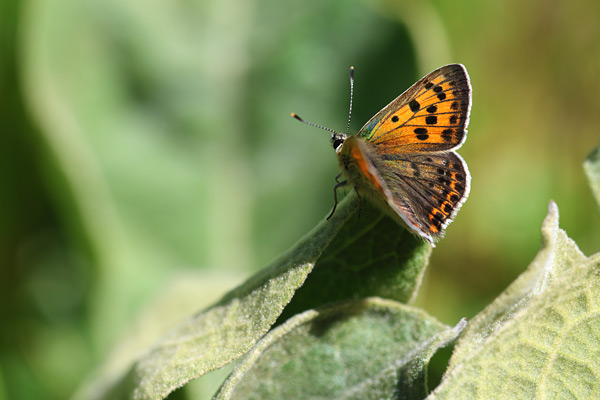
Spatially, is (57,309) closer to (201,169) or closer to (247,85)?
(201,169)

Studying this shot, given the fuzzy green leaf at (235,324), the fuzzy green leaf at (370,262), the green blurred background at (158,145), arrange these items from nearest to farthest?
the fuzzy green leaf at (235,324) → the fuzzy green leaf at (370,262) → the green blurred background at (158,145)

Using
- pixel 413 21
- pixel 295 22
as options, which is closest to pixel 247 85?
pixel 295 22

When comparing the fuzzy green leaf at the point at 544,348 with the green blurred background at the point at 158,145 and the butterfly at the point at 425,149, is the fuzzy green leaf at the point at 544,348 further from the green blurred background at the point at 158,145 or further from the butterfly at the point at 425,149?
the green blurred background at the point at 158,145

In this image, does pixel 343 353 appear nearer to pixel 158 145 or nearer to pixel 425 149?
pixel 425 149

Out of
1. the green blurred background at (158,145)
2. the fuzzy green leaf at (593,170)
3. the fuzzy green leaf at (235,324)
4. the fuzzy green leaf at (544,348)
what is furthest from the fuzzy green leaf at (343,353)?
the green blurred background at (158,145)

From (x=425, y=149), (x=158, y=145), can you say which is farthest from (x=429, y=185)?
(x=158, y=145)

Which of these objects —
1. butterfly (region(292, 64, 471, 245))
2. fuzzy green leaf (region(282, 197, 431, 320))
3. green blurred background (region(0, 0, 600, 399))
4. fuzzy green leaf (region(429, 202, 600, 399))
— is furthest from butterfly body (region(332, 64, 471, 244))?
green blurred background (region(0, 0, 600, 399))

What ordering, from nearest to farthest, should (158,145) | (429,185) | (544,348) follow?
1. (544,348)
2. (429,185)
3. (158,145)
